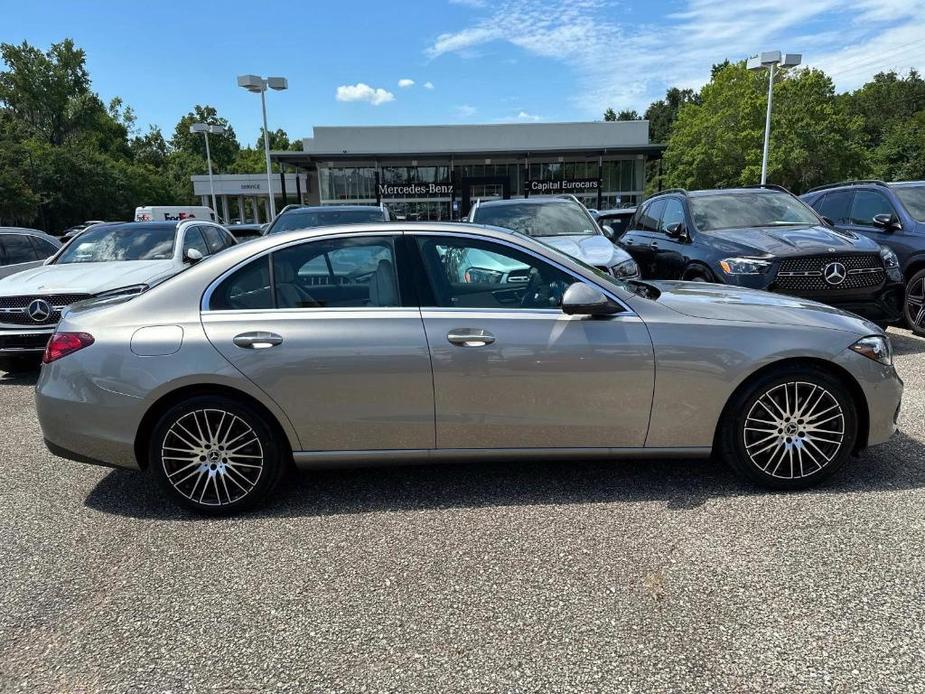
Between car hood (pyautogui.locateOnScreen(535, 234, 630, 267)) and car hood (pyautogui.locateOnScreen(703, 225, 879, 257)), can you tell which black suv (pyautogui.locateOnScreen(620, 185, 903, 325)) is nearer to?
Result: car hood (pyautogui.locateOnScreen(703, 225, 879, 257))

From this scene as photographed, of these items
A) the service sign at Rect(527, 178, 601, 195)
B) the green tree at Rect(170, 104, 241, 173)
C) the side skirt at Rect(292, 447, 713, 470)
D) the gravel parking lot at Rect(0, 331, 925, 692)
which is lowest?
the gravel parking lot at Rect(0, 331, 925, 692)

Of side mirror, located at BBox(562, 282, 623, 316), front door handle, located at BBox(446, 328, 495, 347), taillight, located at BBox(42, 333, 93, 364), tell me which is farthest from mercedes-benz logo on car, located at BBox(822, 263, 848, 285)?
taillight, located at BBox(42, 333, 93, 364)

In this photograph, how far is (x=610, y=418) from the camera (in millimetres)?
3520

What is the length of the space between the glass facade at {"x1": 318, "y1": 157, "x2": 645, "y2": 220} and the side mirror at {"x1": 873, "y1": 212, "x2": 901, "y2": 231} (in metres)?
34.0

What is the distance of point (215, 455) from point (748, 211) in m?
6.87

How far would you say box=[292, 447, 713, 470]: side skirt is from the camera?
11.7 ft

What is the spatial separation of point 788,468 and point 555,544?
5.00 ft

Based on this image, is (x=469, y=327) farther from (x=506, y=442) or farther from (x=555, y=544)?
(x=555, y=544)

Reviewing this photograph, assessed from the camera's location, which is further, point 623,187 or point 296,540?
point 623,187

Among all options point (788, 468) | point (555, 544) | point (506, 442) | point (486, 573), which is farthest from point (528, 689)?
point (788, 468)

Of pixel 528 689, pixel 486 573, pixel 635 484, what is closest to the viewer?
pixel 528 689

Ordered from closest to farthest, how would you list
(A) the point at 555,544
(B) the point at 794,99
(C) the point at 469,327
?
1. (A) the point at 555,544
2. (C) the point at 469,327
3. (B) the point at 794,99

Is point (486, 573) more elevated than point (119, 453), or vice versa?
point (119, 453)

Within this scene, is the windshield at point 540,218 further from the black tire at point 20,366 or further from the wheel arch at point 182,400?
the black tire at point 20,366
